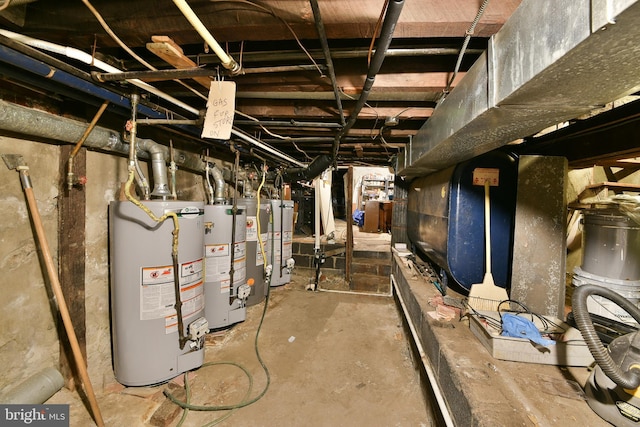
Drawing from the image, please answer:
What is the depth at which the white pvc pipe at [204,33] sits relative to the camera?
663mm

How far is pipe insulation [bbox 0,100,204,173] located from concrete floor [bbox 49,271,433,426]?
1520 millimetres

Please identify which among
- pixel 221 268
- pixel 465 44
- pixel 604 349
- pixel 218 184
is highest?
pixel 465 44

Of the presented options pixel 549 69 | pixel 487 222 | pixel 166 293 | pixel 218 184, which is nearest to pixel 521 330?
pixel 487 222

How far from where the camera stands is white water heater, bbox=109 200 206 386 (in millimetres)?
1477

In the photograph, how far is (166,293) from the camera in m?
1.55

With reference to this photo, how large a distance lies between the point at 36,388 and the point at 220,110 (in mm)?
1740

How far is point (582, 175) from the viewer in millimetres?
2635

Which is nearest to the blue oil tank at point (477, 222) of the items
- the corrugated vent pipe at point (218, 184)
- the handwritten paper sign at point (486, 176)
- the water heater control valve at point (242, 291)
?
the handwritten paper sign at point (486, 176)

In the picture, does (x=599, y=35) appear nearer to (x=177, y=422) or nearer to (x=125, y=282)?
(x=125, y=282)

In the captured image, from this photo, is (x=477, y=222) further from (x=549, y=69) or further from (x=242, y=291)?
(x=242, y=291)

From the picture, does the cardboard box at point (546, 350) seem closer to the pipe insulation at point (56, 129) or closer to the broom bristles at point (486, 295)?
the broom bristles at point (486, 295)

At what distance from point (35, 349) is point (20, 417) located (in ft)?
1.04

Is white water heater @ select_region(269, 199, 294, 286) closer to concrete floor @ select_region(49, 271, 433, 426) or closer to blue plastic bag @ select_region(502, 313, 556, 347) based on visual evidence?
concrete floor @ select_region(49, 271, 433, 426)

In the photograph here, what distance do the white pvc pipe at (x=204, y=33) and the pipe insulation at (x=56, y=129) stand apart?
1041mm
